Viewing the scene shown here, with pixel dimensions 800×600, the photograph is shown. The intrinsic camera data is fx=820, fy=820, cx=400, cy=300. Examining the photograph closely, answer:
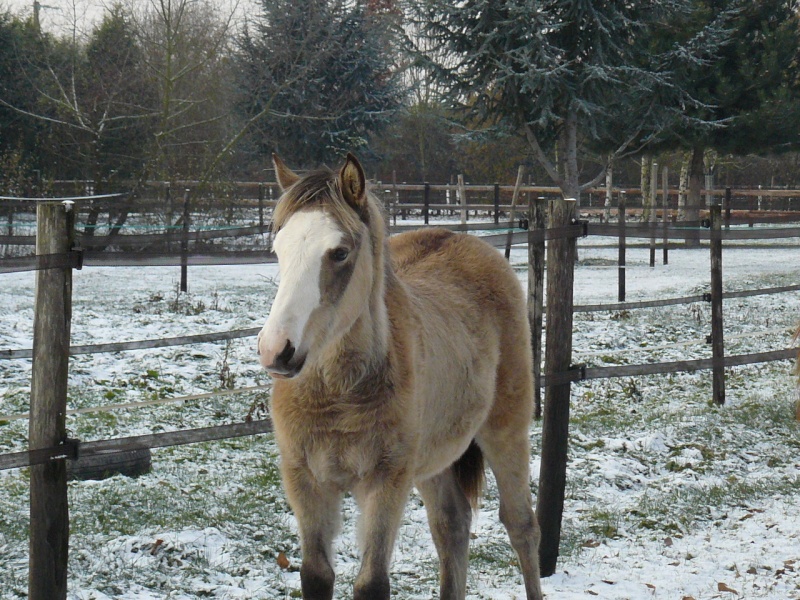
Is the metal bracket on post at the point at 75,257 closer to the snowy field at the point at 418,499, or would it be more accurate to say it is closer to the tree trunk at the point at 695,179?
the snowy field at the point at 418,499

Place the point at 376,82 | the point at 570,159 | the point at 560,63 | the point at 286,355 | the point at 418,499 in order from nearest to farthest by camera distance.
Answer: the point at 286,355, the point at 418,499, the point at 560,63, the point at 570,159, the point at 376,82

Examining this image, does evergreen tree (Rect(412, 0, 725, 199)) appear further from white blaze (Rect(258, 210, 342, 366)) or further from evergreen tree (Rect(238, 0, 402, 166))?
white blaze (Rect(258, 210, 342, 366))

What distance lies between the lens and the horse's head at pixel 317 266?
2357 mm

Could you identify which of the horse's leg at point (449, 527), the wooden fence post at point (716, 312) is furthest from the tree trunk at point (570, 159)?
the horse's leg at point (449, 527)

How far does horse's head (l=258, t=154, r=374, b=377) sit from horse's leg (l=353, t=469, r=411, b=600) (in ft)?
1.69

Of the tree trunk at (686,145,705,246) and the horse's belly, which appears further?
the tree trunk at (686,145,705,246)

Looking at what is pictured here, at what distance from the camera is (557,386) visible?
4379 mm

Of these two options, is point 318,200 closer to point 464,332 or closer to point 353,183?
point 353,183

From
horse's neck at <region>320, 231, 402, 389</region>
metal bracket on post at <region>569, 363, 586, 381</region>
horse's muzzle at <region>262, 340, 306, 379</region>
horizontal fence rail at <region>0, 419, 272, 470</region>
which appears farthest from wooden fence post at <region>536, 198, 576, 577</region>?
horse's muzzle at <region>262, 340, 306, 379</region>

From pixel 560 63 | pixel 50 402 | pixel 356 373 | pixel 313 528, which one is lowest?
pixel 313 528

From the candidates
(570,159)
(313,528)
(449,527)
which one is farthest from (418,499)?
(570,159)

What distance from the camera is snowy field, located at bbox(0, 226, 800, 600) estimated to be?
3965 millimetres

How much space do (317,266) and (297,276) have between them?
0.08m

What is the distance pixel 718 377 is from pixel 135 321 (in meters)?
6.30
